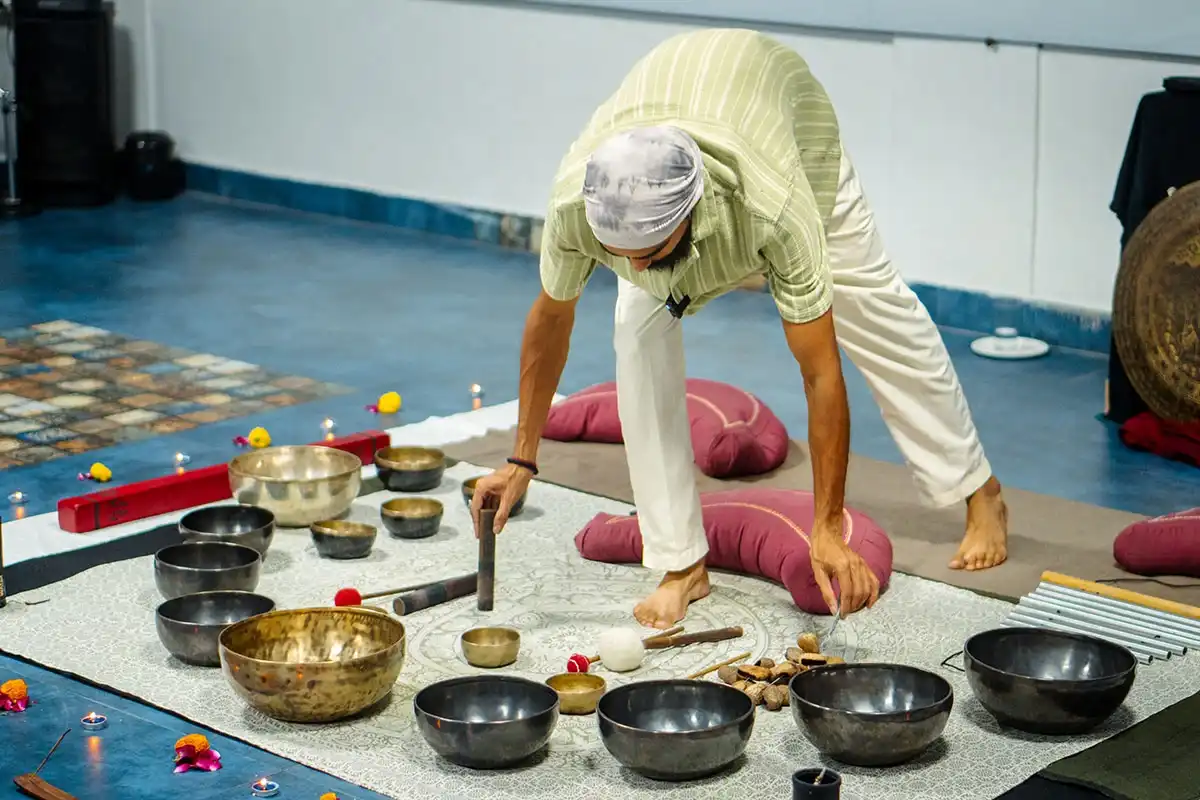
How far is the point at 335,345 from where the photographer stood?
21.3 feet

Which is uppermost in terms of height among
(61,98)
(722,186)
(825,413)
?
(722,186)

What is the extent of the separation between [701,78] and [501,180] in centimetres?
478

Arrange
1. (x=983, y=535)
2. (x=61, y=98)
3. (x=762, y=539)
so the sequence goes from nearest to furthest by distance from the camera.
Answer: (x=762, y=539)
(x=983, y=535)
(x=61, y=98)

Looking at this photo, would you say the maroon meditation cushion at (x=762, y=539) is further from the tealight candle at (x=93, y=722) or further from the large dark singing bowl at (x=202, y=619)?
the tealight candle at (x=93, y=722)

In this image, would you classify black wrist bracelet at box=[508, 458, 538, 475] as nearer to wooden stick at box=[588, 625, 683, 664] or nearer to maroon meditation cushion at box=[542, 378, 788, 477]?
wooden stick at box=[588, 625, 683, 664]

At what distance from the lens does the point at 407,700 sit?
3.53 metres

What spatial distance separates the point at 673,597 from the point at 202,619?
94cm

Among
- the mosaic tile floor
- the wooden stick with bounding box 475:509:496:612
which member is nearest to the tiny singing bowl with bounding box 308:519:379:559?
the wooden stick with bounding box 475:509:496:612

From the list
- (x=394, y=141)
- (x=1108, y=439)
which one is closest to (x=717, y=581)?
(x=1108, y=439)

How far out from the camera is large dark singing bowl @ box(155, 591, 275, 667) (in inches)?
141

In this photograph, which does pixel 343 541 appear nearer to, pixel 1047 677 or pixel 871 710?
pixel 871 710

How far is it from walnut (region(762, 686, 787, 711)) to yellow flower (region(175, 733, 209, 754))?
990 mm

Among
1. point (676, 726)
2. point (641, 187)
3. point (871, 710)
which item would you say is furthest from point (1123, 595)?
point (641, 187)

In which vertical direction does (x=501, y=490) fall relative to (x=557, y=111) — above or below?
below
